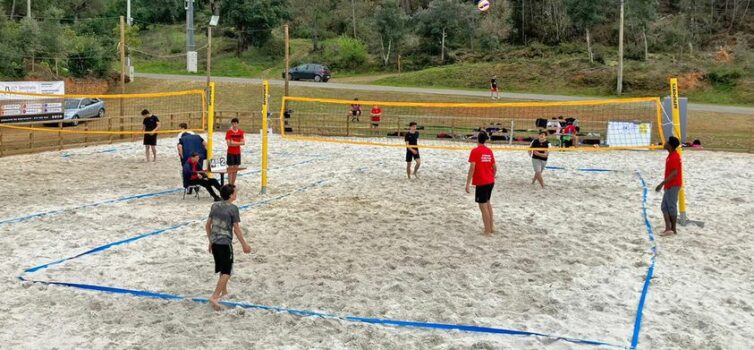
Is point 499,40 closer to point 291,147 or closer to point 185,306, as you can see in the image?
point 291,147

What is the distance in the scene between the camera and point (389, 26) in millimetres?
43281

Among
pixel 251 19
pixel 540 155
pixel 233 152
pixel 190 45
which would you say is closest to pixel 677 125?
pixel 540 155

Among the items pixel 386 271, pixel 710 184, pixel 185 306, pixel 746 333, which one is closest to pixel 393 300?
pixel 386 271

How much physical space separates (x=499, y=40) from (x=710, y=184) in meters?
32.7

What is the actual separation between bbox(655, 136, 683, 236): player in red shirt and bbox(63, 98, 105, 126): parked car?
71.2 ft

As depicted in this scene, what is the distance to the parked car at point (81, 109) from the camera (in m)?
26.4

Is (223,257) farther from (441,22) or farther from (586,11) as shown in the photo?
(441,22)

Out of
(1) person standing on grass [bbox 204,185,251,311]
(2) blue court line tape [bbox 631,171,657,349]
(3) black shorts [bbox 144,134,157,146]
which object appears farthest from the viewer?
(3) black shorts [bbox 144,134,157,146]

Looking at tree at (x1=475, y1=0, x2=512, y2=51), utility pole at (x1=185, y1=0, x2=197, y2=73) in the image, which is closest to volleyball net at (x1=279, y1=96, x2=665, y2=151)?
utility pole at (x1=185, y1=0, x2=197, y2=73)

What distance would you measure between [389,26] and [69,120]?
28.1 meters

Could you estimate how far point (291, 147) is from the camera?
21469 mm

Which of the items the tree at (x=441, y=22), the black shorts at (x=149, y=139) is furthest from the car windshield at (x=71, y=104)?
the tree at (x=441, y=22)

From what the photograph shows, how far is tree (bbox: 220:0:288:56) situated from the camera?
156 ft

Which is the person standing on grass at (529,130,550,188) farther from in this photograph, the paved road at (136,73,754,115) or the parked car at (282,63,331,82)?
the parked car at (282,63,331,82)
